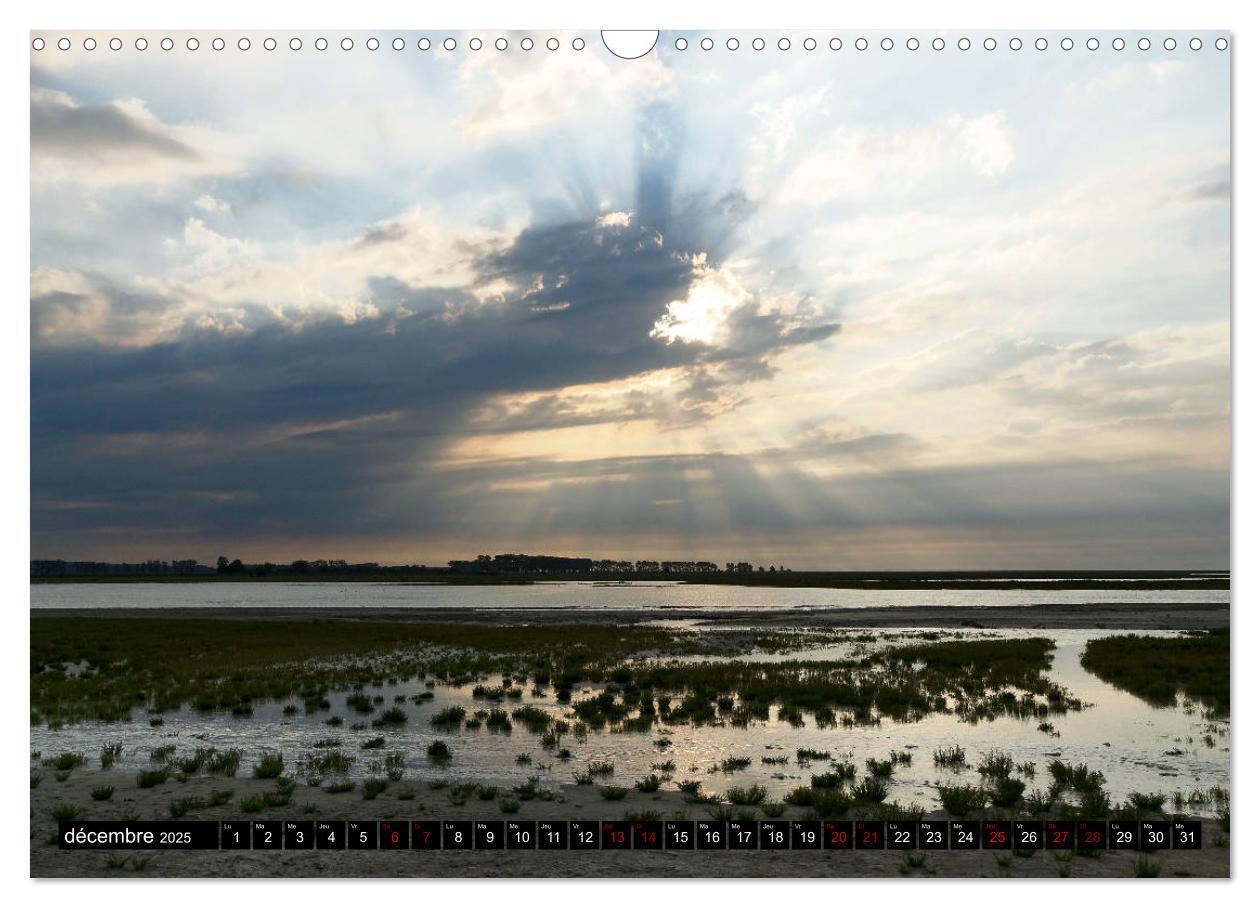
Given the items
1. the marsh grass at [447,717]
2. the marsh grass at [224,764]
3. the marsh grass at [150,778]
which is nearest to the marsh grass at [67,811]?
the marsh grass at [150,778]

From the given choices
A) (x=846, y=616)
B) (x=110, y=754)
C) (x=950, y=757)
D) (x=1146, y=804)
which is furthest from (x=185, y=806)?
Result: (x=846, y=616)

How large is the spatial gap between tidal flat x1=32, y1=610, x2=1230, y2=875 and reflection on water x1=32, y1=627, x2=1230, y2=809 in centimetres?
10

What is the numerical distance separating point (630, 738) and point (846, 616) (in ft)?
216

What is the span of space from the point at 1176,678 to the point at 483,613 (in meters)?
65.7

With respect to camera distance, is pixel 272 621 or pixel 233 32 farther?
pixel 272 621

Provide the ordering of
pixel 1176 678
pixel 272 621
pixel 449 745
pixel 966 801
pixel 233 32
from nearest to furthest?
pixel 233 32 < pixel 966 801 < pixel 449 745 < pixel 1176 678 < pixel 272 621

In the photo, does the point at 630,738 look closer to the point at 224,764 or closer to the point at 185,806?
the point at 224,764

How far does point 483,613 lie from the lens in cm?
8544

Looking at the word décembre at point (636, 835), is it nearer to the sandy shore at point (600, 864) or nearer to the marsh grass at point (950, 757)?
the sandy shore at point (600, 864)

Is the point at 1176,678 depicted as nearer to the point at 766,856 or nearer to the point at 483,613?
the point at 766,856

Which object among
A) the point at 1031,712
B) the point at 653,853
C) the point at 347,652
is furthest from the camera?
the point at 347,652

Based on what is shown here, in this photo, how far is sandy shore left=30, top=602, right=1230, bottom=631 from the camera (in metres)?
A: 69.2

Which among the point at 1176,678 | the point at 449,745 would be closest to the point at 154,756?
the point at 449,745

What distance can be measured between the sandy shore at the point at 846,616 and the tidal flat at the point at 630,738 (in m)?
25.9
